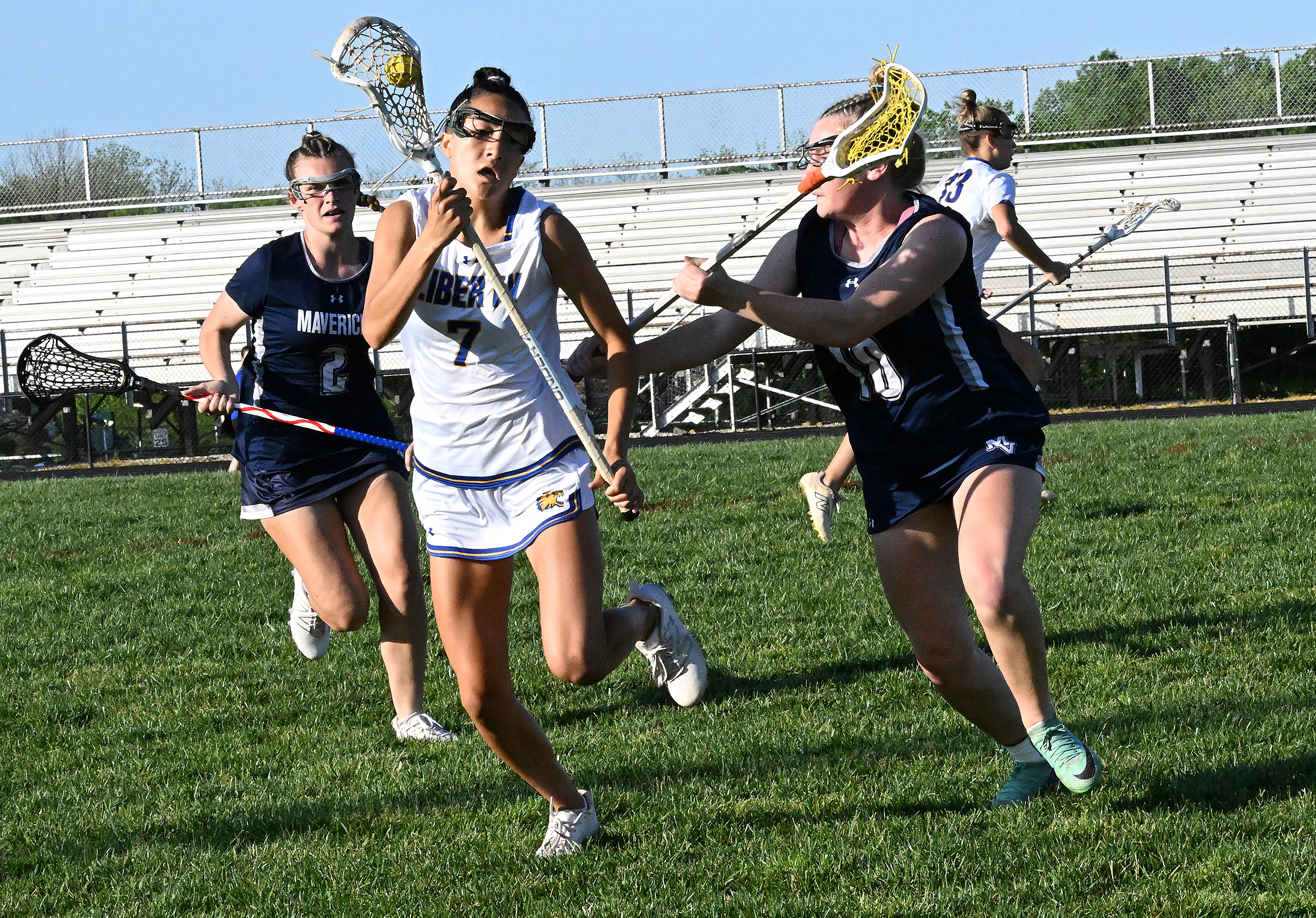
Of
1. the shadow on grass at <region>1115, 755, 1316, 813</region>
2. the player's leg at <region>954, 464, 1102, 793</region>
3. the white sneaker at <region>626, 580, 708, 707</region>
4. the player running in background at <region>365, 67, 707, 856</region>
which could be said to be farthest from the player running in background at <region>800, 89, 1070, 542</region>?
the player running in background at <region>365, 67, 707, 856</region>

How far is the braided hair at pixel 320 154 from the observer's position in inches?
223

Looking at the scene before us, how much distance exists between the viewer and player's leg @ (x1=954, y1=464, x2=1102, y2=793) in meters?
3.96

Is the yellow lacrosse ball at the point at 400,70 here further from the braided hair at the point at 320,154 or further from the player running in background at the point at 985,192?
the player running in background at the point at 985,192

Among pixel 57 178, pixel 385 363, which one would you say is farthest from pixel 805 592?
pixel 57 178

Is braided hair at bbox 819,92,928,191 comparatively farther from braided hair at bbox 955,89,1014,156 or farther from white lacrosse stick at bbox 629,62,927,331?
braided hair at bbox 955,89,1014,156

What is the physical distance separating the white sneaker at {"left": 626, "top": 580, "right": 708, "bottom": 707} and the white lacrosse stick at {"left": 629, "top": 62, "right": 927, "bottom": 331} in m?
1.53

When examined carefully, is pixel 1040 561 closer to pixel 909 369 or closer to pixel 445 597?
pixel 909 369

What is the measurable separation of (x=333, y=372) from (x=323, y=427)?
0.85 feet

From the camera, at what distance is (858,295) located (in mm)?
3889

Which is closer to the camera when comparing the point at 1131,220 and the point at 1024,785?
the point at 1024,785

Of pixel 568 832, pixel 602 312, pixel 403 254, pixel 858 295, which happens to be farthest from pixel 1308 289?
pixel 403 254

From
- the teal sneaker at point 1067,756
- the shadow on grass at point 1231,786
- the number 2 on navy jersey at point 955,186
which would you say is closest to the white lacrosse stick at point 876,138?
the teal sneaker at point 1067,756

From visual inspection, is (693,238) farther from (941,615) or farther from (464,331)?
(941,615)

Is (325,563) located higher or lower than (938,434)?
lower
